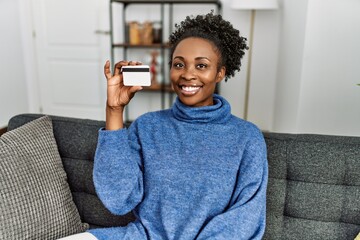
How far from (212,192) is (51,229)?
1.74 ft

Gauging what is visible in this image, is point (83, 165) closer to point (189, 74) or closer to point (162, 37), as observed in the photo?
point (189, 74)

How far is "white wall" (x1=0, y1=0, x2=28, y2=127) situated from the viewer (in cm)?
358

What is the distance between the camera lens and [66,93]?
3988 mm

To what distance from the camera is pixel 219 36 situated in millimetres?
1169

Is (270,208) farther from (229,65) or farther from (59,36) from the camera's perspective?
(59,36)

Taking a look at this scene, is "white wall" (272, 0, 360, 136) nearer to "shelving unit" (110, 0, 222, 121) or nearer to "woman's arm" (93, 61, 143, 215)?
"shelving unit" (110, 0, 222, 121)

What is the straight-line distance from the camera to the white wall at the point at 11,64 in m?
3.58

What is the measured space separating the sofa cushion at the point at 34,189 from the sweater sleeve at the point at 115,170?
23cm

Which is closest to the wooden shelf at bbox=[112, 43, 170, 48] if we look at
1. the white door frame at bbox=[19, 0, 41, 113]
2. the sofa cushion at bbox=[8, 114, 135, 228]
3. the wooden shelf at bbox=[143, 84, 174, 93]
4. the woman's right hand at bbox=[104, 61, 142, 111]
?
the wooden shelf at bbox=[143, 84, 174, 93]

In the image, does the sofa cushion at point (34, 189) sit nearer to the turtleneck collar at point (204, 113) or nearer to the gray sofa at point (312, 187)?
the gray sofa at point (312, 187)

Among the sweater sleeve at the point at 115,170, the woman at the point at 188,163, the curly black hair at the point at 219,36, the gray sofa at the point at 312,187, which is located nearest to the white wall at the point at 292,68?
the gray sofa at the point at 312,187

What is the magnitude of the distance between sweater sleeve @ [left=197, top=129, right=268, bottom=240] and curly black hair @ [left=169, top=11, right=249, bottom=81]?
29 cm

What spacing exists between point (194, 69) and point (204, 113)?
13cm

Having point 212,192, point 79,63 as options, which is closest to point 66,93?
point 79,63
